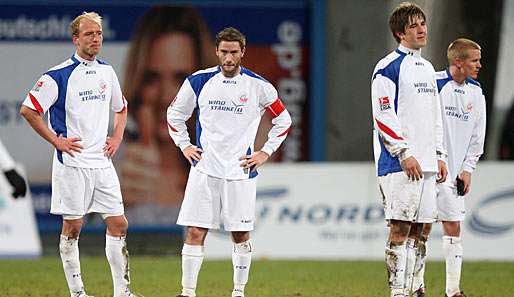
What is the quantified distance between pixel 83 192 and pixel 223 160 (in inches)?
47.1

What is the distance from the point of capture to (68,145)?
11.1 meters

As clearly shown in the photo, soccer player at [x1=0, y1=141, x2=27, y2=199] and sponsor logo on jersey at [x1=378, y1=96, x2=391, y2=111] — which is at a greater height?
sponsor logo on jersey at [x1=378, y1=96, x2=391, y2=111]

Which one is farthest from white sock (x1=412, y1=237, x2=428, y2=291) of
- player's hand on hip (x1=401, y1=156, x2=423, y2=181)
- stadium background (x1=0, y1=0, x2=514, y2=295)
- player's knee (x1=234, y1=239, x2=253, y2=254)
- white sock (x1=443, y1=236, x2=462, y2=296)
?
stadium background (x1=0, y1=0, x2=514, y2=295)

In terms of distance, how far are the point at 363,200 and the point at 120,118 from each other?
22.3ft

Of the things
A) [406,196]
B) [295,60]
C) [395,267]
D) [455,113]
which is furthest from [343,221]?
[406,196]

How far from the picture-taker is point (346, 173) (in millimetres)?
18250

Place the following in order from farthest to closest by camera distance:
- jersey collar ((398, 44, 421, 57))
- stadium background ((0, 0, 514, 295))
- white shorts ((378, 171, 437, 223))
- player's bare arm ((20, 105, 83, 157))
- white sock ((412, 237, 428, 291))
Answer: stadium background ((0, 0, 514, 295)) → white sock ((412, 237, 428, 291)) → player's bare arm ((20, 105, 83, 157)) → jersey collar ((398, 44, 421, 57)) → white shorts ((378, 171, 437, 223))

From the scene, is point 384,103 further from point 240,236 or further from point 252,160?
point 240,236

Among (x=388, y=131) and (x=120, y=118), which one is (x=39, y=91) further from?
(x=388, y=131)

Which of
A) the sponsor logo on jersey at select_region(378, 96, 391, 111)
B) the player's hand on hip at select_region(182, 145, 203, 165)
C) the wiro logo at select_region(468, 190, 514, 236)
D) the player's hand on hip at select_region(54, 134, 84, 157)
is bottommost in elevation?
the wiro logo at select_region(468, 190, 514, 236)

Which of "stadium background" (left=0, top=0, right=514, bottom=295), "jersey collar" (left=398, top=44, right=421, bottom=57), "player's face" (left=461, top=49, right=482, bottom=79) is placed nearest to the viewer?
"jersey collar" (left=398, top=44, right=421, bottom=57)

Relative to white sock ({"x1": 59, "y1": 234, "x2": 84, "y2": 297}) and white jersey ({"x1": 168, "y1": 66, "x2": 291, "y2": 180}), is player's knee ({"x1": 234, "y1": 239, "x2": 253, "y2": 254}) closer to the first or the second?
white jersey ({"x1": 168, "y1": 66, "x2": 291, "y2": 180})

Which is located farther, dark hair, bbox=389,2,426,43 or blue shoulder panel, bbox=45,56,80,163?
blue shoulder panel, bbox=45,56,80,163

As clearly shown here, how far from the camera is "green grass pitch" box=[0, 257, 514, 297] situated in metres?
13.2
